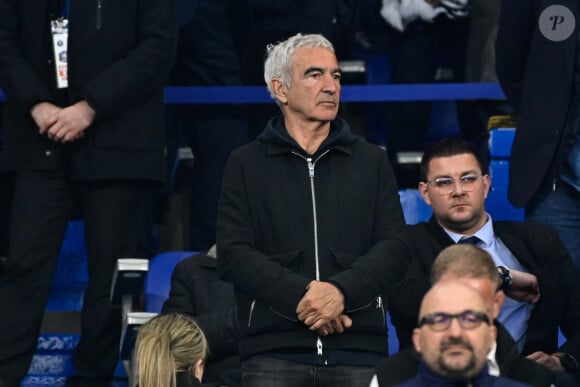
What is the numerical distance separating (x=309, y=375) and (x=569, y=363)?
107cm

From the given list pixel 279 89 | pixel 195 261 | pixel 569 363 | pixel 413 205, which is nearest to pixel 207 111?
pixel 413 205

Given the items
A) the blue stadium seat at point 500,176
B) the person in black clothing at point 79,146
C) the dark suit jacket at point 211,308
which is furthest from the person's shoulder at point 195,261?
the blue stadium seat at point 500,176

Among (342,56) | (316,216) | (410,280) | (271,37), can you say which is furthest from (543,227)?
(342,56)

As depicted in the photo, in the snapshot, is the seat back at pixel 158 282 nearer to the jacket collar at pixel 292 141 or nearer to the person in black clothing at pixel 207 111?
the person in black clothing at pixel 207 111

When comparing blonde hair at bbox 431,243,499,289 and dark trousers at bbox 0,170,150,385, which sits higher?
blonde hair at bbox 431,243,499,289

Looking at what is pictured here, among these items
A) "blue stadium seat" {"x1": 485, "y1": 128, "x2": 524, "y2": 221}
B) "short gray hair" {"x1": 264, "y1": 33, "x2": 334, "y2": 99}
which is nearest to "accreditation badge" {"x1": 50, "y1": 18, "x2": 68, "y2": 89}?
"short gray hair" {"x1": 264, "y1": 33, "x2": 334, "y2": 99}

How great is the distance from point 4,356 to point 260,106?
235 cm

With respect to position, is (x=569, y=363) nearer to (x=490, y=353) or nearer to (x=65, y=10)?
(x=490, y=353)

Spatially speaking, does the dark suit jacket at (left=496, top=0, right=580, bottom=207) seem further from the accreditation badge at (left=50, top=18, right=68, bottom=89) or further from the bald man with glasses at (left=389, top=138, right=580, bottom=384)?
the accreditation badge at (left=50, top=18, right=68, bottom=89)

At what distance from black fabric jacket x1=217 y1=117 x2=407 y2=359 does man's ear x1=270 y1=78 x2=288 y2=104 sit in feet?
0.42

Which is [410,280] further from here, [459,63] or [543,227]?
[459,63]

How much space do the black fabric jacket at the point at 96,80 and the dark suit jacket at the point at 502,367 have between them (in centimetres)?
233

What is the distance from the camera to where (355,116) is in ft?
31.7

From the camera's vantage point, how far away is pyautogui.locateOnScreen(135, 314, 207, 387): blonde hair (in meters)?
5.57
